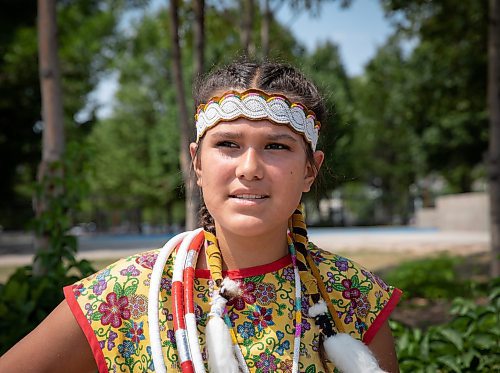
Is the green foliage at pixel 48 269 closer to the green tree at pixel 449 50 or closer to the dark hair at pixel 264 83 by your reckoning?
the dark hair at pixel 264 83

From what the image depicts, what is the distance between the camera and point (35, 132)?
17.2 metres

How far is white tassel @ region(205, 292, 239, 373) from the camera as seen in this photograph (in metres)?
1.42

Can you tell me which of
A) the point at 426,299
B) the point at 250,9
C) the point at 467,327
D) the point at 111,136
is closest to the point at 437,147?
the point at 111,136

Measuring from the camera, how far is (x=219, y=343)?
144 centimetres

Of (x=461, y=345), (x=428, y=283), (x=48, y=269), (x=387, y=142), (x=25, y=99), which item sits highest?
(x=25, y=99)

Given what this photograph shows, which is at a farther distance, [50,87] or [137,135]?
[137,135]

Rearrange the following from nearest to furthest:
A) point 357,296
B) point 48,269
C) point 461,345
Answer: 1. point 357,296
2. point 461,345
3. point 48,269

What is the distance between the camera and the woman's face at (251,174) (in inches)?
59.1

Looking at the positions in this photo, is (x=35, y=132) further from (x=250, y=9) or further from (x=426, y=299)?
(x=426, y=299)

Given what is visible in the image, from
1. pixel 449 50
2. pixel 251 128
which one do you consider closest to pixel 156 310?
pixel 251 128

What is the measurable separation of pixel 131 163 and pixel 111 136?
2.36 meters

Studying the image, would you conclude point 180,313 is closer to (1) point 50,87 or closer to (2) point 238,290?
(2) point 238,290

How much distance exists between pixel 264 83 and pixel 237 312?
24.9 inches

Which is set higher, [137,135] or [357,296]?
[137,135]
